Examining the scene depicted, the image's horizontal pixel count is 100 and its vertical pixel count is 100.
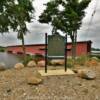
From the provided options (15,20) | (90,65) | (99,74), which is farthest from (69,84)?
(15,20)

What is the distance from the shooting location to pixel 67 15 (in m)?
30.8

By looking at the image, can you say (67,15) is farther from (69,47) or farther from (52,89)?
(52,89)

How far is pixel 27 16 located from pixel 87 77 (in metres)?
18.1

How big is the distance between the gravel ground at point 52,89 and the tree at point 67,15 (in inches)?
769

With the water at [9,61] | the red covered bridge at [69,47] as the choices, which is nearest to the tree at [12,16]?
the water at [9,61]

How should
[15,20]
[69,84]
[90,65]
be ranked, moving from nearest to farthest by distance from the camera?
[69,84]
[90,65]
[15,20]

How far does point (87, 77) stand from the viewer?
11383 mm

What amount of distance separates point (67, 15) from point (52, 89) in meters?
21.6

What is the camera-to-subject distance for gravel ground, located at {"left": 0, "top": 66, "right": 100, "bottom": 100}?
9289 mm

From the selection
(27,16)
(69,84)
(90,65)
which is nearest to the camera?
(69,84)

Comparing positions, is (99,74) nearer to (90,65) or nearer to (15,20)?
(90,65)

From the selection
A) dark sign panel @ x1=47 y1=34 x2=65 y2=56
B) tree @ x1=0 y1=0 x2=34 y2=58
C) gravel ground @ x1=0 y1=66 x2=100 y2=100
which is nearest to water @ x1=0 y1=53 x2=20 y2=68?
tree @ x1=0 y1=0 x2=34 y2=58

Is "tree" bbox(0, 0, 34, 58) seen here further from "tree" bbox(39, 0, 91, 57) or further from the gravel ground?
the gravel ground

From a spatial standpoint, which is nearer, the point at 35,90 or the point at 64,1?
the point at 35,90
